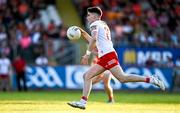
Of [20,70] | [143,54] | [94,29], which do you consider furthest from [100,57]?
[143,54]

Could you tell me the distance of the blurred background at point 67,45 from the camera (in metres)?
32.1

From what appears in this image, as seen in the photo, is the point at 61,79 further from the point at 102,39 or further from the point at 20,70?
the point at 102,39

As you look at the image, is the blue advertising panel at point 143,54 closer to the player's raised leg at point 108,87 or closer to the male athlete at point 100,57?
the player's raised leg at point 108,87

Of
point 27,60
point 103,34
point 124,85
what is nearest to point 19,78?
point 27,60

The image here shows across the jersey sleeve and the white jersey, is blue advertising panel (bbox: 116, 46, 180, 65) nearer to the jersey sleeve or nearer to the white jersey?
the white jersey

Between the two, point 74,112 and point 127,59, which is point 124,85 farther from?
point 74,112

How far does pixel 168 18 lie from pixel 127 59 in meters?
4.45

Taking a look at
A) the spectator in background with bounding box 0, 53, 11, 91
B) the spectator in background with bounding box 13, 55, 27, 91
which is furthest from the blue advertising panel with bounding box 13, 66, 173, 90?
the spectator in background with bounding box 0, 53, 11, 91

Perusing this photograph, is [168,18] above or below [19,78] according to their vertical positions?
above

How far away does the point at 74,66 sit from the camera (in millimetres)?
32219

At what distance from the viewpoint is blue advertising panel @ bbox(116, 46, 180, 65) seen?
33094 mm

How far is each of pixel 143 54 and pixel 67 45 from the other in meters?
3.87

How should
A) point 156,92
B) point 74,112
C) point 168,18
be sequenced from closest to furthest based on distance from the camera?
1. point 74,112
2. point 156,92
3. point 168,18

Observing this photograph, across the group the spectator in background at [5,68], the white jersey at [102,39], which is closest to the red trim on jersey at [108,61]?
the white jersey at [102,39]
